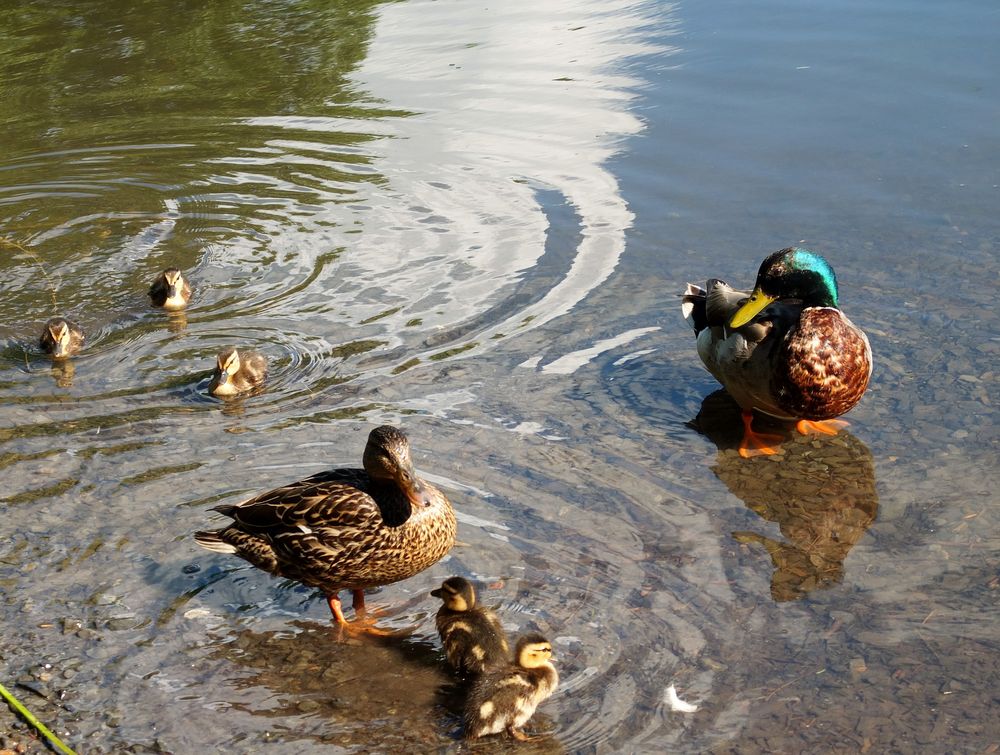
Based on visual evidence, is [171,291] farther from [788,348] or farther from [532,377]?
[788,348]

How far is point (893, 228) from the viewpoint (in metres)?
7.98

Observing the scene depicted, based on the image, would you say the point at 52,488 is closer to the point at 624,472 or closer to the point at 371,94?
the point at 624,472

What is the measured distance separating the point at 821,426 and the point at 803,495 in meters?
0.72

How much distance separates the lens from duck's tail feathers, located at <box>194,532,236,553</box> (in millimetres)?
4875

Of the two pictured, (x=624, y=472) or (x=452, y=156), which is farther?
(x=452, y=156)

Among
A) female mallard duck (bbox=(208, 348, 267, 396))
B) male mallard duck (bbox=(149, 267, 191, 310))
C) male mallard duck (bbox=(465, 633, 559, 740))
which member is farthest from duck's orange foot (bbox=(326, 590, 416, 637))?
male mallard duck (bbox=(149, 267, 191, 310))

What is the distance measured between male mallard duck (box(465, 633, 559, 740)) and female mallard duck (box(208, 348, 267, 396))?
2.89 metres

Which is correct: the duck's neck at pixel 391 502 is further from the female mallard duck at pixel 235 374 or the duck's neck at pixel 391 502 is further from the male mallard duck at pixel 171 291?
the male mallard duck at pixel 171 291

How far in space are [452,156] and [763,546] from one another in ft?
18.5

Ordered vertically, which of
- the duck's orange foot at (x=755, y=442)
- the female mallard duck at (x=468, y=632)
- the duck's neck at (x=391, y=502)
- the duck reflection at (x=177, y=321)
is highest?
the duck's neck at (x=391, y=502)

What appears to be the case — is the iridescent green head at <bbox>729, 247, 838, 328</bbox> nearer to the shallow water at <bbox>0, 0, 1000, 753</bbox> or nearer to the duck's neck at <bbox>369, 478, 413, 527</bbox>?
the shallow water at <bbox>0, 0, 1000, 753</bbox>

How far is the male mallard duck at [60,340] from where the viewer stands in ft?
23.3

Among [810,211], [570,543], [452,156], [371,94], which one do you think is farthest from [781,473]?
[371,94]

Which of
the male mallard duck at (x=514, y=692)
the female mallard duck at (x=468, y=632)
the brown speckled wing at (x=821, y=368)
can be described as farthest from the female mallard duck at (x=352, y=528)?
the brown speckled wing at (x=821, y=368)
